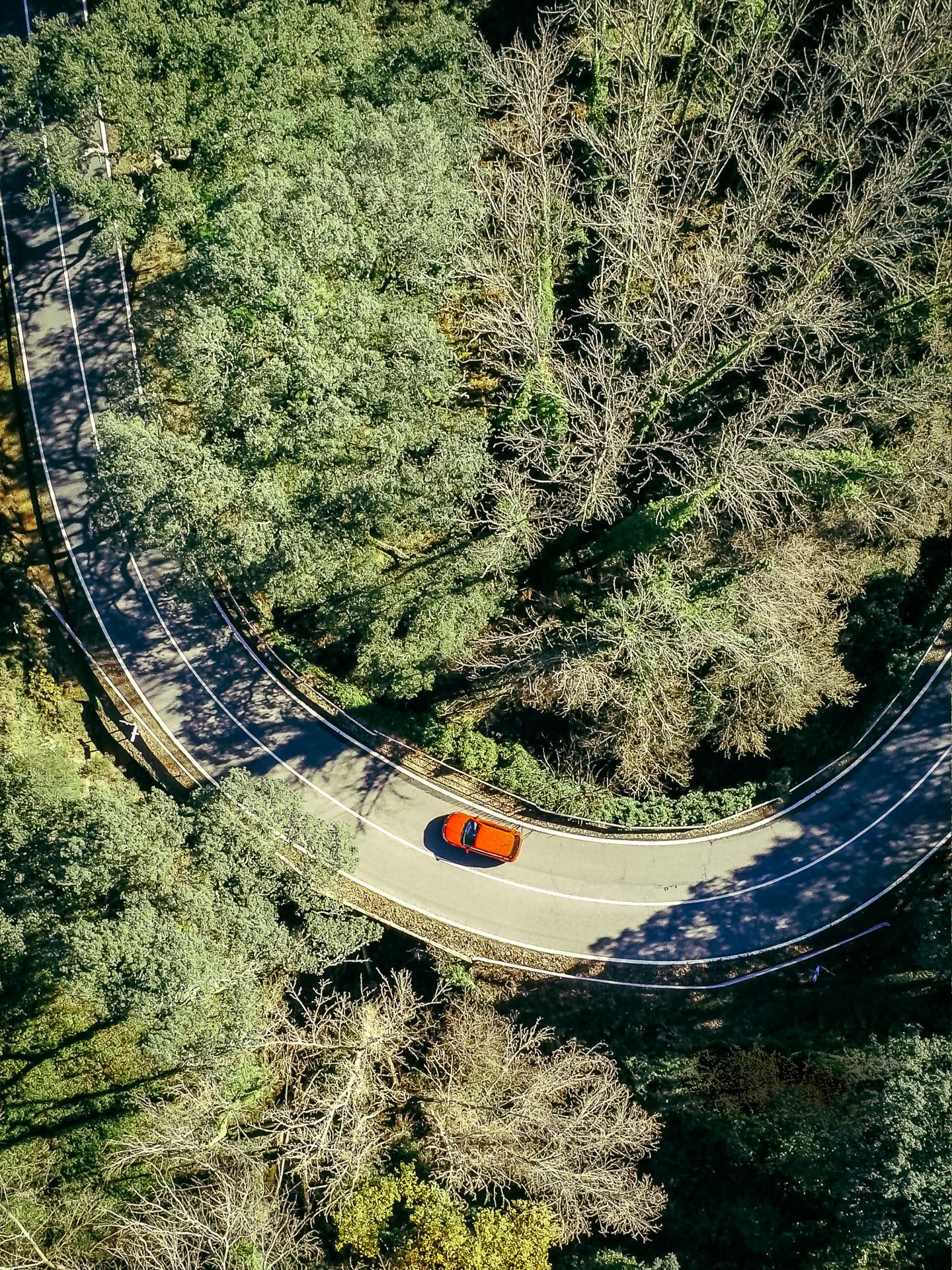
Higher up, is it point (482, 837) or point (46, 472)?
point (46, 472)

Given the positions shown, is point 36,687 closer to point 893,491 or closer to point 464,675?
point 464,675

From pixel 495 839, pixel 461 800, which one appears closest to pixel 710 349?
pixel 461 800

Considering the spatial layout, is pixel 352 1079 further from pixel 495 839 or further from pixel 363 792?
pixel 363 792

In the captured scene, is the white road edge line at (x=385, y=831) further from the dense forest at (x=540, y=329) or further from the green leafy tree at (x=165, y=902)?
the dense forest at (x=540, y=329)

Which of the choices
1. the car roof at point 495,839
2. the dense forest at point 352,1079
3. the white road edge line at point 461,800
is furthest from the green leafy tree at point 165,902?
the car roof at point 495,839

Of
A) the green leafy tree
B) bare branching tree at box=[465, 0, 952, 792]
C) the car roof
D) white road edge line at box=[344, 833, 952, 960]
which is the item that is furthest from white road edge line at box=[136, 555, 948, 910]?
bare branching tree at box=[465, 0, 952, 792]

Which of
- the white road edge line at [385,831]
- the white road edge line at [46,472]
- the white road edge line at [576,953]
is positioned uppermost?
the white road edge line at [46,472]

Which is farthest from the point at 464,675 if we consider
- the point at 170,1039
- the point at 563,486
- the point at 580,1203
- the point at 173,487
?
the point at 580,1203
